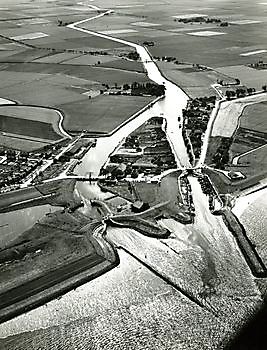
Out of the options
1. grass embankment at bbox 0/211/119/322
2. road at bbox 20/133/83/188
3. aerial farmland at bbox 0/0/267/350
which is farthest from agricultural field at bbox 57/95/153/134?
grass embankment at bbox 0/211/119/322

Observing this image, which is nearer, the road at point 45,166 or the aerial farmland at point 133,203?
the aerial farmland at point 133,203

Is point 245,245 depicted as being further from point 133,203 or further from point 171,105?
point 171,105

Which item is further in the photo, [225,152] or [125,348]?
[225,152]

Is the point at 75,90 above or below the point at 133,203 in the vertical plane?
above

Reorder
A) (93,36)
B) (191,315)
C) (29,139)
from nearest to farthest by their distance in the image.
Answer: (191,315) < (29,139) < (93,36)

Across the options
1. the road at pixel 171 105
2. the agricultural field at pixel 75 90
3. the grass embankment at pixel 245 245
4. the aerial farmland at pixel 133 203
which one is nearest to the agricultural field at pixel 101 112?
the agricultural field at pixel 75 90

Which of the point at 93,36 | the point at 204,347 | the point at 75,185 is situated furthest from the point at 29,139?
the point at 93,36

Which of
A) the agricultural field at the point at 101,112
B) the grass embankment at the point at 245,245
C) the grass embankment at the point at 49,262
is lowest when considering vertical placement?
the grass embankment at the point at 49,262

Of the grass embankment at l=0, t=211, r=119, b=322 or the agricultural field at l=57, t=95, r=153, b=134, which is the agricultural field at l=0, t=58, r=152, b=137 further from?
the grass embankment at l=0, t=211, r=119, b=322

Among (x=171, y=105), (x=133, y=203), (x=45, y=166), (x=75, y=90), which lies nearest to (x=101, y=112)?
(x=171, y=105)

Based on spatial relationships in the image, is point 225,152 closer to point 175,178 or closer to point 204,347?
point 175,178

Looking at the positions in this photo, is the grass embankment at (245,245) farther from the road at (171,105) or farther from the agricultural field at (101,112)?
the agricultural field at (101,112)
